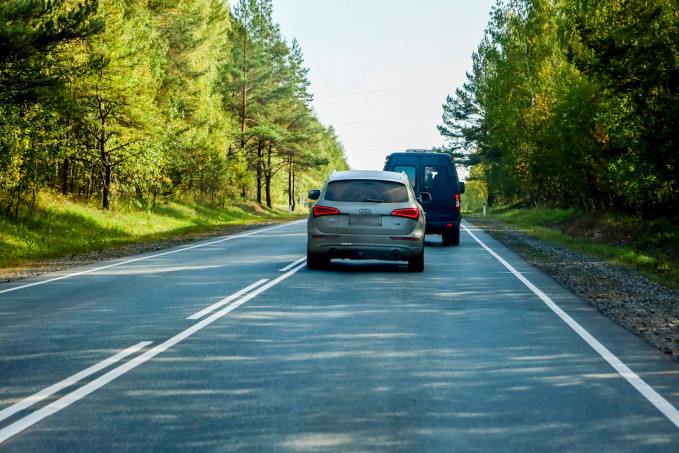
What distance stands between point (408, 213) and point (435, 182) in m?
6.92

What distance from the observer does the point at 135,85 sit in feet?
91.8

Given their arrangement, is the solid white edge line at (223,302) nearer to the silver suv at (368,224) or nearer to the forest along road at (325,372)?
→ the forest along road at (325,372)

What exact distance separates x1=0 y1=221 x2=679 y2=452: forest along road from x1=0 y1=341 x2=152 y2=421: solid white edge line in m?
0.02

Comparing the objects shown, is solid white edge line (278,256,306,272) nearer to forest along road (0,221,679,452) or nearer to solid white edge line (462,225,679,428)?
forest along road (0,221,679,452)

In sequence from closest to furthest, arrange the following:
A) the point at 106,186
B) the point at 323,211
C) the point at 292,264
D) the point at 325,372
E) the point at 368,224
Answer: the point at 325,372 → the point at 368,224 → the point at 323,211 → the point at 292,264 → the point at 106,186

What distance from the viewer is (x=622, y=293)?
37.6 feet

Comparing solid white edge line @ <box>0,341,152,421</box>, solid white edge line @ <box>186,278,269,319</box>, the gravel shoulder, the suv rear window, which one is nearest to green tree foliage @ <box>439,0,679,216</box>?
the gravel shoulder

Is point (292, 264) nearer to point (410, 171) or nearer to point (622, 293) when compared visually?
point (410, 171)

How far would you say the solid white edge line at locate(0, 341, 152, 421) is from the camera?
5016 mm

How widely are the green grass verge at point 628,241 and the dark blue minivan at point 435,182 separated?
374 cm

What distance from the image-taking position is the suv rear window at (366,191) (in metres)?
13.9

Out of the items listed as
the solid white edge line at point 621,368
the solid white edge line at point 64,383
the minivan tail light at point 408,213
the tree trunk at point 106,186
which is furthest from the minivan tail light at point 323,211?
the tree trunk at point 106,186

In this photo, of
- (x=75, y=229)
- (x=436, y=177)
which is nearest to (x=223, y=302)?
(x=436, y=177)

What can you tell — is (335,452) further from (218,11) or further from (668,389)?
(218,11)
